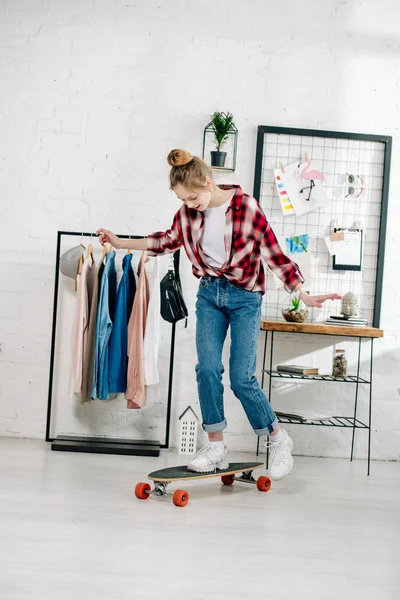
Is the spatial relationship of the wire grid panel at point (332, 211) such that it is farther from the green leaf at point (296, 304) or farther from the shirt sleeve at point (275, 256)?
the shirt sleeve at point (275, 256)

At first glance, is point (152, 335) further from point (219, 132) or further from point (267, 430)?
point (219, 132)

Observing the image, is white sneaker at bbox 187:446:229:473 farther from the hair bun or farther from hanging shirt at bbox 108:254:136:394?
the hair bun

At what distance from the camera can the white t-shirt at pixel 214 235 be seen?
9.77ft

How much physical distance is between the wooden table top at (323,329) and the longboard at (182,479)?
2.61 ft

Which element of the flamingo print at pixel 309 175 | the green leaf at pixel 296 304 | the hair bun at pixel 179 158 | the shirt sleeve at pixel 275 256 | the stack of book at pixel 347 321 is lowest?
the stack of book at pixel 347 321

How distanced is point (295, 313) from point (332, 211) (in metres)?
0.68

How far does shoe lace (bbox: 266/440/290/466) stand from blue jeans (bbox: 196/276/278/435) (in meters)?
0.13

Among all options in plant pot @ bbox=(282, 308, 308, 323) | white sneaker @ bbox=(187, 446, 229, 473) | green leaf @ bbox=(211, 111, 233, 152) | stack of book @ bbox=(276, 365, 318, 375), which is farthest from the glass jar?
green leaf @ bbox=(211, 111, 233, 152)

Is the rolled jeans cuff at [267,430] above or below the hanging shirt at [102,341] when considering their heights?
below

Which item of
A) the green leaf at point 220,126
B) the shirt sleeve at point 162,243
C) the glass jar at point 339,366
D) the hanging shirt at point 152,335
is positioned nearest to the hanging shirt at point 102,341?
the hanging shirt at point 152,335

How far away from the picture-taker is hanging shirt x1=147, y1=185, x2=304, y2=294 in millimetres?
2971

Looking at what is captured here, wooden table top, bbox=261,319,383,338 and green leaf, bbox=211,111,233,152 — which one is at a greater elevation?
green leaf, bbox=211,111,233,152

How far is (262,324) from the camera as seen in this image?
3736 mm
